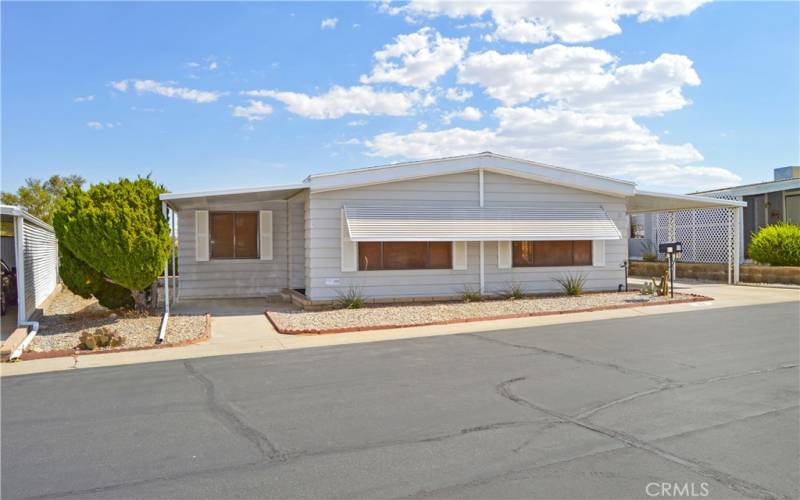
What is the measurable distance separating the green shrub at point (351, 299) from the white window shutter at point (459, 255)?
2.41m

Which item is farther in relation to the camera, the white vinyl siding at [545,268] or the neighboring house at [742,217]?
the neighboring house at [742,217]

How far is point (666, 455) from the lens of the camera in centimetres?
438

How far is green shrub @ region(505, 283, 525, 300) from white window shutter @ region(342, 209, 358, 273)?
12.5 feet

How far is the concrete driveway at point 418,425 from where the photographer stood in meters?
3.99

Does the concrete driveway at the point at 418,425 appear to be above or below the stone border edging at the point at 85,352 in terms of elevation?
below

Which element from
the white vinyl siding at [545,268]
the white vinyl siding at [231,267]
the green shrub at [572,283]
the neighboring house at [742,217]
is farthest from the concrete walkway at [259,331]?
the neighboring house at [742,217]

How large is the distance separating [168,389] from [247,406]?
1.28 metres

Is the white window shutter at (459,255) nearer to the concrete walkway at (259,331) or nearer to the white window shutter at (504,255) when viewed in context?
the white window shutter at (504,255)

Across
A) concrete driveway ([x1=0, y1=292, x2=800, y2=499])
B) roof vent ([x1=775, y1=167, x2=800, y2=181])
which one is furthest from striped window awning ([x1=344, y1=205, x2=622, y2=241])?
roof vent ([x1=775, y1=167, x2=800, y2=181])

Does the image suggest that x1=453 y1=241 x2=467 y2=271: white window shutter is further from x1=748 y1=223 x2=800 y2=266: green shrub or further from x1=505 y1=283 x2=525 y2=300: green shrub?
x1=748 y1=223 x2=800 y2=266: green shrub

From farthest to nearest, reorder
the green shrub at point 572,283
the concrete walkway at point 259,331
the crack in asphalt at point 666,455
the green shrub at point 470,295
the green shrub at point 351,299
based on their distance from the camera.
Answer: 1. the green shrub at point 572,283
2. the green shrub at point 470,295
3. the green shrub at point 351,299
4. the concrete walkway at point 259,331
5. the crack in asphalt at point 666,455

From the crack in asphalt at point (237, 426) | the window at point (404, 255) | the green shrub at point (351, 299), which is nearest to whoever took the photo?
the crack in asphalt at point (237, 426)

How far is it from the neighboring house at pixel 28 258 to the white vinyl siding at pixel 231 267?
3.18 metres

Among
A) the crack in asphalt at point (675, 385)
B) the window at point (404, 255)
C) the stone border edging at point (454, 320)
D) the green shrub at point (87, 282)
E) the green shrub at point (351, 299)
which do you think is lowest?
the crack in asphalt at point (675, 385)
